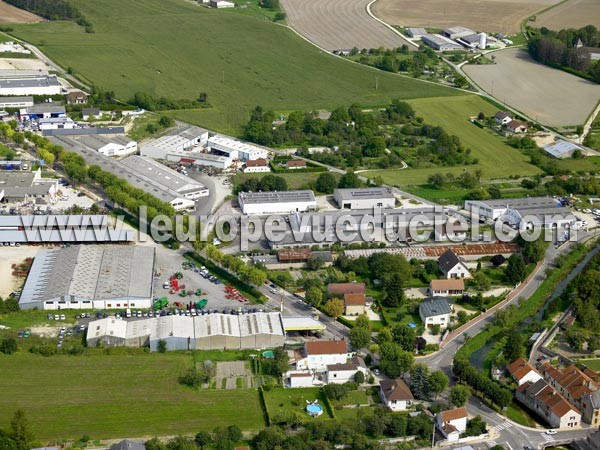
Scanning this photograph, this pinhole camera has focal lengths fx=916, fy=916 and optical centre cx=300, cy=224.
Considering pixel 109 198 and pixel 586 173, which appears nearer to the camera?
pixel 109 198

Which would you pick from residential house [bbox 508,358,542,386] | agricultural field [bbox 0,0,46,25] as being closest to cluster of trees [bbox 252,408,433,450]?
residential house [bbox 508,358,542,386]

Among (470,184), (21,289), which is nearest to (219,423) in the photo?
(21,289)

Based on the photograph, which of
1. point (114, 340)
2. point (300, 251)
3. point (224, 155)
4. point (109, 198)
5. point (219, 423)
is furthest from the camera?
point (224, 155)

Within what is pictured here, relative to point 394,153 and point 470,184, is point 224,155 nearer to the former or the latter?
point 394,153

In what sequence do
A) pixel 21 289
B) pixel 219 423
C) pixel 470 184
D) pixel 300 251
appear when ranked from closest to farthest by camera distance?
pixel 219 423
pixel 21 289
pixel 300 251
pixel 470 184

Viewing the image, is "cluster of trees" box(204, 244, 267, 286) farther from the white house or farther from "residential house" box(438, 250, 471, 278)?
"residential house" box(438, 250, 471, 278)

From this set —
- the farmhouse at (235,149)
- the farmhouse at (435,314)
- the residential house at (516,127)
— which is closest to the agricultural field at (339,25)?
the residential house at (516,127)
